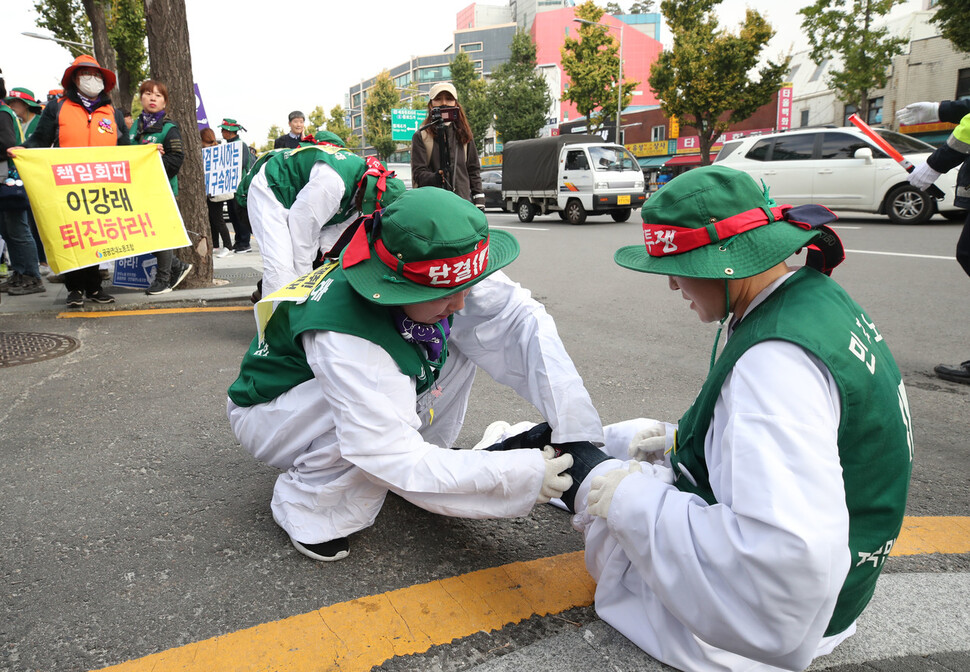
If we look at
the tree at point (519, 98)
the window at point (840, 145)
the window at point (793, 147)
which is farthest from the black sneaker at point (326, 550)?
the tree at point (519, 98)

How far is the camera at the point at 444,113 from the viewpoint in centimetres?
518

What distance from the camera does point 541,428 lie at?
2.07 metres

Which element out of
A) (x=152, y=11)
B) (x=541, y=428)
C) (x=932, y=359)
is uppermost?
(x=152, y=11)

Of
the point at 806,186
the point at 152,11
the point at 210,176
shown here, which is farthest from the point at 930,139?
the point at 152,11

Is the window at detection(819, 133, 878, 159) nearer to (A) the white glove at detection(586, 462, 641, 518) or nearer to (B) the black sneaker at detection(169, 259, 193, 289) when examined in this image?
(B) the black sneaker at detection(169, 259, 193, 289)

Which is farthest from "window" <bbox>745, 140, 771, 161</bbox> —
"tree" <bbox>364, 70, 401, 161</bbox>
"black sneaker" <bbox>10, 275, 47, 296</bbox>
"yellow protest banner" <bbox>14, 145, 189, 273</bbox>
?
"tree" <bbox>364, 70, 401, 161</bbox>

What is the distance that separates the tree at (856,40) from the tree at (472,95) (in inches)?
1079

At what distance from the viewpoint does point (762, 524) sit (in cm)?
110

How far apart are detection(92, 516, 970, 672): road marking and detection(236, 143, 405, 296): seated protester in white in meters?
2.26

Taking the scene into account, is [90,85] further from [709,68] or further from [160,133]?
[709,68]

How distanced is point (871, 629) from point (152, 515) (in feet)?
6.84

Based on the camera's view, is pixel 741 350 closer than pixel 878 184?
Yes

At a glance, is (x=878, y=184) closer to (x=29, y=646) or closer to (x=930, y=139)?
(x=29, y=646)

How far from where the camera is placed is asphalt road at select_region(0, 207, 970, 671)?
170cm
